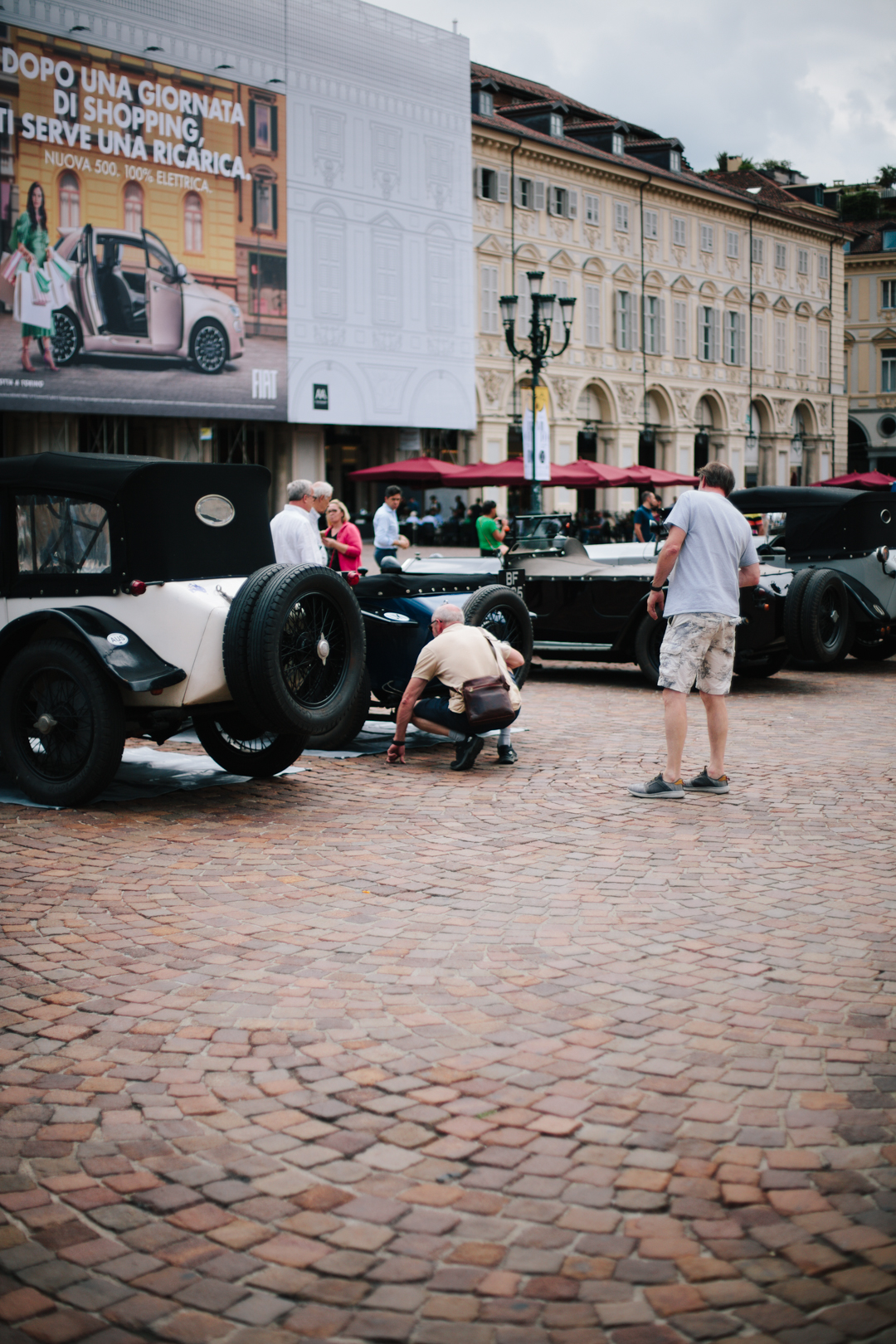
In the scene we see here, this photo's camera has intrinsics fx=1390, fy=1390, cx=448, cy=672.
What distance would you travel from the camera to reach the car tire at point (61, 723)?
23.5ft

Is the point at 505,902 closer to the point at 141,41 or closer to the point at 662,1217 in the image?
the point at 662,1217

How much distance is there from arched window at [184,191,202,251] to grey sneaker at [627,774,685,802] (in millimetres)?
30688

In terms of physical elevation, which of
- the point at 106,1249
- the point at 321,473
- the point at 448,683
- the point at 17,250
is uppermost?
the point at 17,250

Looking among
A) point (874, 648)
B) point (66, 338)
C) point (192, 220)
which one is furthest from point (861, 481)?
point (874, 648)

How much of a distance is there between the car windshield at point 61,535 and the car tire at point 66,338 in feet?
87.4

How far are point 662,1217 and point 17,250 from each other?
32.6 meters

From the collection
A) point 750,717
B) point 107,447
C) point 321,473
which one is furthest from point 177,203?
point 750,717

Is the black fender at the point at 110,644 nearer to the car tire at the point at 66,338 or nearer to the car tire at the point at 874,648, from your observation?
the car tire at the point at 874,648

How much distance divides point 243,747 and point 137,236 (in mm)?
28721

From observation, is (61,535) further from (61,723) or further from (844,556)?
(844,556)

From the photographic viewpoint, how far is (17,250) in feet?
105

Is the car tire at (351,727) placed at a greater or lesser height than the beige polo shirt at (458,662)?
lesser

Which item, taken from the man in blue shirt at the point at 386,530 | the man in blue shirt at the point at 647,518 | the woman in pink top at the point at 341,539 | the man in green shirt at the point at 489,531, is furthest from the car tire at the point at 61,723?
the man in blue shirt at the point at 647,518

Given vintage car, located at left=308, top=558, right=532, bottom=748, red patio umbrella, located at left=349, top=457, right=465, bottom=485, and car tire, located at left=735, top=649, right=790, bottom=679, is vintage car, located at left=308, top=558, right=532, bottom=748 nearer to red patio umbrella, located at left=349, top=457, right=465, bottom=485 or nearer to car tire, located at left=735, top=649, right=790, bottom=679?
car tire, located at left=735, top=649, right=790, bottom=679
